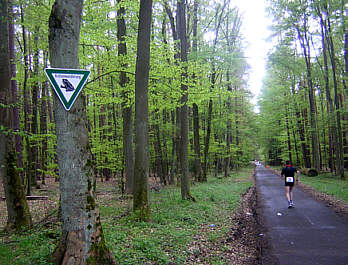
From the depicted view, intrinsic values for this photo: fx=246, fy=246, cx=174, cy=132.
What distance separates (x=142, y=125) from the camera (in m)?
7.59

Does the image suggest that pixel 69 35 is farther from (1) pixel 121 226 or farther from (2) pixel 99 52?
(2) pixel 99 52

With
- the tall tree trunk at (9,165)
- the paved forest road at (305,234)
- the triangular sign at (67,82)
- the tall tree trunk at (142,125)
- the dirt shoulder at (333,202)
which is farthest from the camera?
the dirt shoulder at (333,202)

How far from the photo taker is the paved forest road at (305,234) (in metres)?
→ 5.45

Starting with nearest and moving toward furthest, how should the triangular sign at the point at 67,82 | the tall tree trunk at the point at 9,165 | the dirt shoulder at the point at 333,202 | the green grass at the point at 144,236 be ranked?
the triangular sign at the point at 67,82 < the green grass at the point at 144,236 < the tall tree trunk at the point at 9,165 < the dirt shoulder at the point at 333,202

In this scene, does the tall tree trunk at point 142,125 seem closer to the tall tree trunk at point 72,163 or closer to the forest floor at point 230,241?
the forest floor at point 230,241

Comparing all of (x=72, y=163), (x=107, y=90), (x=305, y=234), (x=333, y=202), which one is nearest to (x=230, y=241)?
(x=305, y=234)

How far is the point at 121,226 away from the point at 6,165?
134 inches

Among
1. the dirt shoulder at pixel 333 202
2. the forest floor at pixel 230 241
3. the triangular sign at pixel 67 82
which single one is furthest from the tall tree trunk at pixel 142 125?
the dirt shoulder at pixel 333 202

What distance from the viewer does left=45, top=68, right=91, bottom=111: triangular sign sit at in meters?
3.53

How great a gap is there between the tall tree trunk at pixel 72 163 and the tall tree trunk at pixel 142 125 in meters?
3.66

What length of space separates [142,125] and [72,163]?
13.3 ft

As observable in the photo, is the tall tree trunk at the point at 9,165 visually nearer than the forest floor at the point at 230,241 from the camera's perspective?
No

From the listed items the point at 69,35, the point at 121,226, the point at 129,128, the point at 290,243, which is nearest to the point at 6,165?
the point at 121,226

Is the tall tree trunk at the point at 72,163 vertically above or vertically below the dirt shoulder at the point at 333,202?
above
